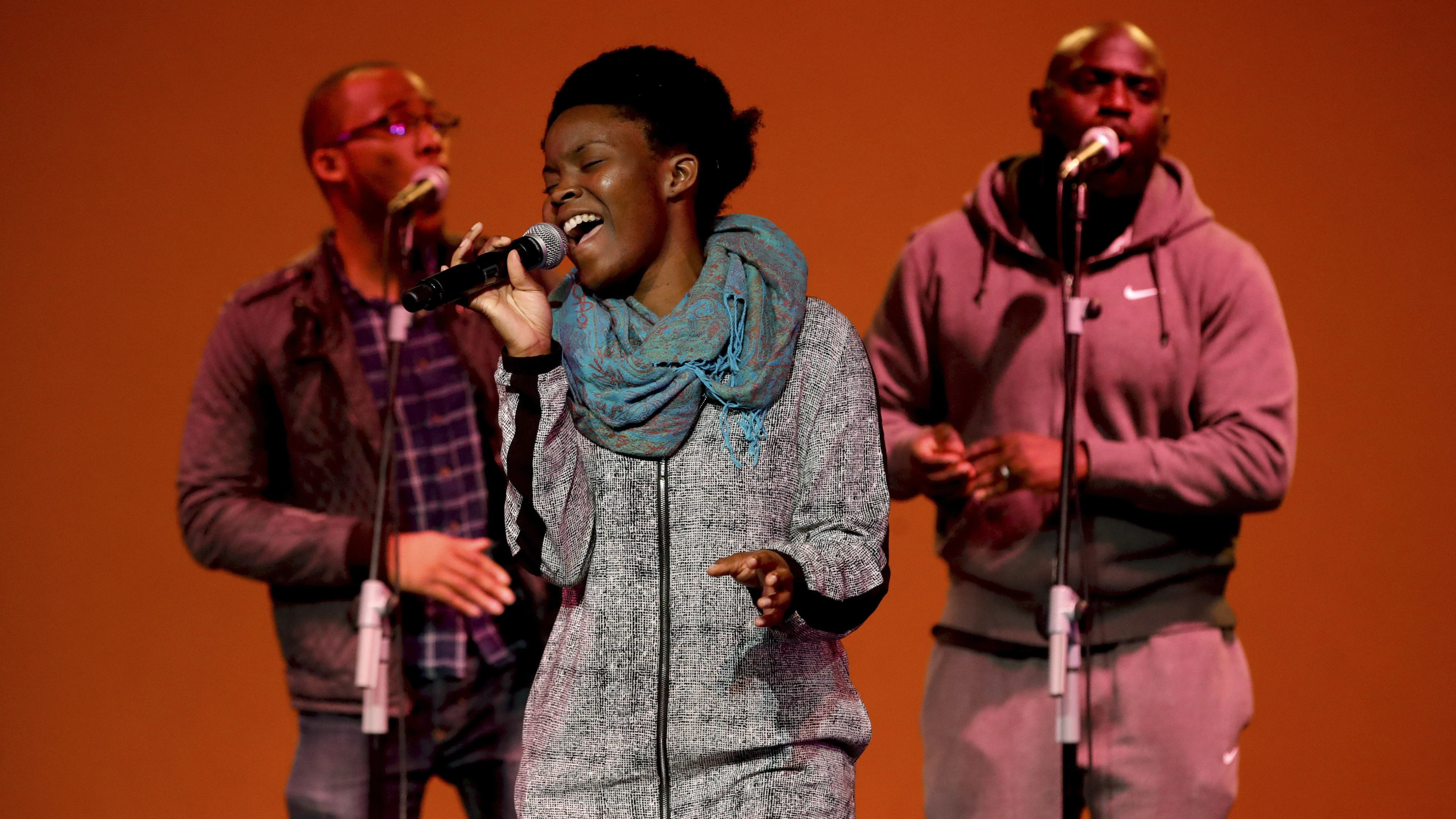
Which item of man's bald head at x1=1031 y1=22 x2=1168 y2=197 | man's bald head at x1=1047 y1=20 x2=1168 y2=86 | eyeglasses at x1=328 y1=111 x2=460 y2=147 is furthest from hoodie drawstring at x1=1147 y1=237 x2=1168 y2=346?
eyeglasses at x1=328 y1=111 x2=460 y2=147

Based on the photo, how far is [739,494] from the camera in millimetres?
1972

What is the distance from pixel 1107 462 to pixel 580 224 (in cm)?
140

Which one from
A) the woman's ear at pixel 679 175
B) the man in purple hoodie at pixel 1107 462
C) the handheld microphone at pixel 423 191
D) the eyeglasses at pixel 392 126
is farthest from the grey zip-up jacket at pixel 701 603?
the eyeglasses at pixel 392 126

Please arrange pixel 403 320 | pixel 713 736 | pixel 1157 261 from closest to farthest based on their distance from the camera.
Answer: pixel 713 736 < pixel 403 320 < pixel 1157 261

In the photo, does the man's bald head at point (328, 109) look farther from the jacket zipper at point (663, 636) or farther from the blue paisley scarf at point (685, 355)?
the jacket zipper at point (663, 636)

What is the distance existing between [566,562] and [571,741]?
0.71 feet

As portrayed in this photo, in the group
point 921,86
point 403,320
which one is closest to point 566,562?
point 403,320

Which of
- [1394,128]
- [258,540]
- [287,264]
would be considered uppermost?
[1394,128]

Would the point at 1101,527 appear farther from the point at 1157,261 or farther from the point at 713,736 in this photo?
the point at 713,736

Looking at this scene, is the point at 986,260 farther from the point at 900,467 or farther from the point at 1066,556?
the point at 1066,556

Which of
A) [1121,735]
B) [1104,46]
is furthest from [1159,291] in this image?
[1121,735]

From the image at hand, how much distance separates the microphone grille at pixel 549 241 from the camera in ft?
6.56

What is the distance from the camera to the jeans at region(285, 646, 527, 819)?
3.11 metres

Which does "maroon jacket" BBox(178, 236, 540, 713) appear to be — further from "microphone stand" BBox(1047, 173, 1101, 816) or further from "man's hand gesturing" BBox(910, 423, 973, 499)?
"microphone stand" BBox(1047, 173, 1101, 816)
